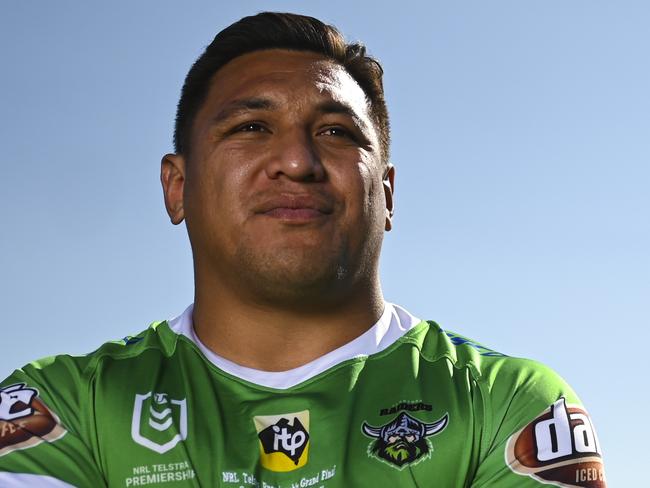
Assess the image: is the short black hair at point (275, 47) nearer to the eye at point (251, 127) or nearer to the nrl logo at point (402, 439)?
the eye at point (251, 127)

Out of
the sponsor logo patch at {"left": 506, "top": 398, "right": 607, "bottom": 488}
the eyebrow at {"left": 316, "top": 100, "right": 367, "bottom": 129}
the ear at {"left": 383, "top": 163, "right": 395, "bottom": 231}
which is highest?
the eyebrow at {"left": 316, "top": 100, "right": 367, "bottom": 129}

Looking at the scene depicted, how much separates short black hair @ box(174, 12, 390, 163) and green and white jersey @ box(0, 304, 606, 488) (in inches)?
46.6

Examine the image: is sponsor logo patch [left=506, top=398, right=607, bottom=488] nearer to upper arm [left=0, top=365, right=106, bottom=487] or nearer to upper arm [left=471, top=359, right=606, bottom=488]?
upper arm [left=471, top=359, right=606, bottom=488]

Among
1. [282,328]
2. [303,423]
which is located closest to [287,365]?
[282,328]

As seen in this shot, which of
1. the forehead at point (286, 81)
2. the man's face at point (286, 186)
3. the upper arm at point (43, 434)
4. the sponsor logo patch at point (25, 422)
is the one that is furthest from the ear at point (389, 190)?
the sponsor logo patch at point (25, 422)

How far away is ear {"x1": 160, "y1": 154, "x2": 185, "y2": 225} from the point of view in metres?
4.63

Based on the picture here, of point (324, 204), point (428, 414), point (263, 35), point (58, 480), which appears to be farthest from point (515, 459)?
point (263, 35)

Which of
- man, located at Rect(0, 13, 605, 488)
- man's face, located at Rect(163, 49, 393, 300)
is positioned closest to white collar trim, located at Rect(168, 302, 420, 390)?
man, located at Rect(0, 13, 605, 488)

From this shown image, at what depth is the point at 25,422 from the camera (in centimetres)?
371

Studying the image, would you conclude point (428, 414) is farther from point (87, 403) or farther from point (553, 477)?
point (87, 403)

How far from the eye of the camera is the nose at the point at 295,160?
3941mm

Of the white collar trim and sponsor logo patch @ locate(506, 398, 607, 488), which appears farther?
the white collar trim

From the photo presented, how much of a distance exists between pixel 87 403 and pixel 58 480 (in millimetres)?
425

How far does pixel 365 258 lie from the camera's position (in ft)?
13.6
